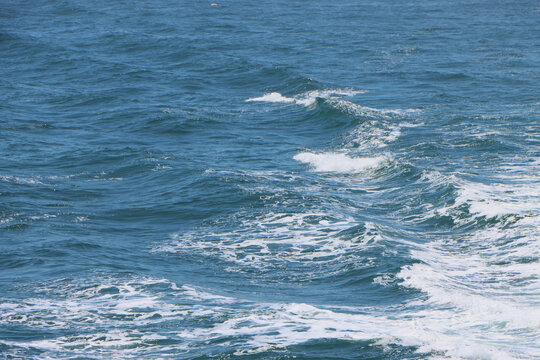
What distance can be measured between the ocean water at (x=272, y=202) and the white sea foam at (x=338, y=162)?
155mm

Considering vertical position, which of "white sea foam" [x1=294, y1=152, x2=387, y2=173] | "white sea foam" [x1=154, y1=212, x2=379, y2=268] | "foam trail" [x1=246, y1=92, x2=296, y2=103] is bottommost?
"white sea foam" [x1=154, y1=212, x2=379, y2=268]

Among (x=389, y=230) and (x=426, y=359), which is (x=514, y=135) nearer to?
(x=389, y=230)

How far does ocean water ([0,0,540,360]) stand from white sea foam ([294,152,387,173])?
0.15 metres

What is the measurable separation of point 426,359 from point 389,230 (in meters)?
11.7

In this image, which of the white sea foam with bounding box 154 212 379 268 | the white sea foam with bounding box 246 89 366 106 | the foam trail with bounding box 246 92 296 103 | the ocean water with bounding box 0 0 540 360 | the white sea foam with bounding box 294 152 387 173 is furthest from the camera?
the foam trail with bounding box 246 92 296 103

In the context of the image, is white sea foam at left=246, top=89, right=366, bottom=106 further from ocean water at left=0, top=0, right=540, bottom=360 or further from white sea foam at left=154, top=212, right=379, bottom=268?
white sea foam at left=154, top=212, right=379, bottom=268

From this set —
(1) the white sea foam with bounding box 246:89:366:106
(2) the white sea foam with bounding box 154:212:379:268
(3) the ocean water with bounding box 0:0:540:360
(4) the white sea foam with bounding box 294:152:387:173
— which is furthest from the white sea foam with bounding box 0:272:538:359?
(1) the white sea foam with bounding box 246:89:366:106

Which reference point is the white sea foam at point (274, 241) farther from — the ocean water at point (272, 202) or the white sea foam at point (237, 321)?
the white sea foam at point (237, 321)

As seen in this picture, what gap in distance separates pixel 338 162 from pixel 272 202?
779cm

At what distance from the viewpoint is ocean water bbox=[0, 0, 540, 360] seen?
25.5 meters

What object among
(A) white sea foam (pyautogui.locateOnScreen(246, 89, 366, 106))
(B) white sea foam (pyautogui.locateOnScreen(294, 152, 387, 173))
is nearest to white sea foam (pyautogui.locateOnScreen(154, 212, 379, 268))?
(B) white sea foam (pyautogui.locateOnScreen(294, 152, 387, 173))

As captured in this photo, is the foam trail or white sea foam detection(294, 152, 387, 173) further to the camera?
the foam trail

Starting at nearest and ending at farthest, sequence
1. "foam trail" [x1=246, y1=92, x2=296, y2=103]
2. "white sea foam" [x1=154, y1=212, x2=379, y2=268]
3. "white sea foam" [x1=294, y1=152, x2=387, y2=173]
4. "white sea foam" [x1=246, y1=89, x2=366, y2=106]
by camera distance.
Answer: "white sea foam" [x1=154, y1=212, x2=379, y2=268], "white sea foam" [x1=294, y1=152, x2=387, y2=173], "white sea foam" [x1=246, y1=89, x2=366, y2=106], "foam trail" [x1=246, y1=92, x2=296, y2=103]

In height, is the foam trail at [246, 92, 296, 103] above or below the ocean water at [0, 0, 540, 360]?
above
